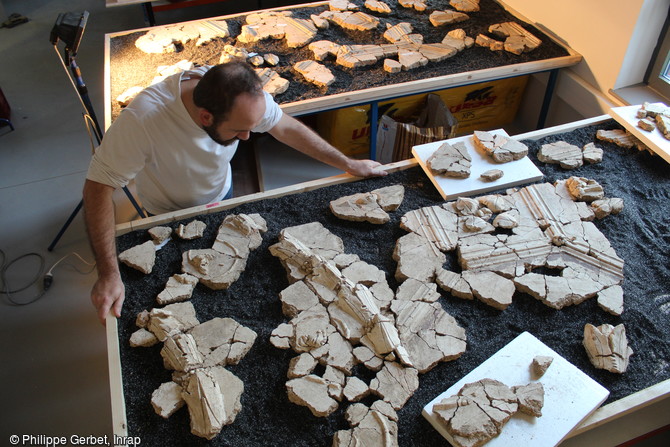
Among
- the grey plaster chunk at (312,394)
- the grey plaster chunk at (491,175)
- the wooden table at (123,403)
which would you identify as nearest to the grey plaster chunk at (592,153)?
the grey plaster chunk at (491,175)

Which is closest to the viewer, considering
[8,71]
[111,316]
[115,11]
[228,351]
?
[228,351]

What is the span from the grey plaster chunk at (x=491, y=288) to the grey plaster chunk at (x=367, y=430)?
636mm

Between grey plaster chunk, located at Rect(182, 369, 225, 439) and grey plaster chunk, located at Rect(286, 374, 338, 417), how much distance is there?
23 centimetres

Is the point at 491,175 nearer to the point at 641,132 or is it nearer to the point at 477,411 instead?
the point at 641,132

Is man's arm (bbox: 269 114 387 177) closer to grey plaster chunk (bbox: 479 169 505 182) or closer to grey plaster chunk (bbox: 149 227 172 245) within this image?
grey plaster chunk (bbox: 479 169 505 182)

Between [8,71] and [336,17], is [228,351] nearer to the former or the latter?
[336,17]

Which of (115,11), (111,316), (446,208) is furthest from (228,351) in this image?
(115,11)

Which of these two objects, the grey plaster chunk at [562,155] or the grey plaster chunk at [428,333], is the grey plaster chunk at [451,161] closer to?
the grey plaster chunk at [562,155]

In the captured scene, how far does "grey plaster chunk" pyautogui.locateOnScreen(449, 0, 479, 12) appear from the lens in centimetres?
406

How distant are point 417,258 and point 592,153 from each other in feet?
4.06

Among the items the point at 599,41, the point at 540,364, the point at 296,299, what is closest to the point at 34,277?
the point at 296,299

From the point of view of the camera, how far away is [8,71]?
558cm

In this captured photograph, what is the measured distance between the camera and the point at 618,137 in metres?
2.71

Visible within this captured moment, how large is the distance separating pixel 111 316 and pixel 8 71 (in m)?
5.05
